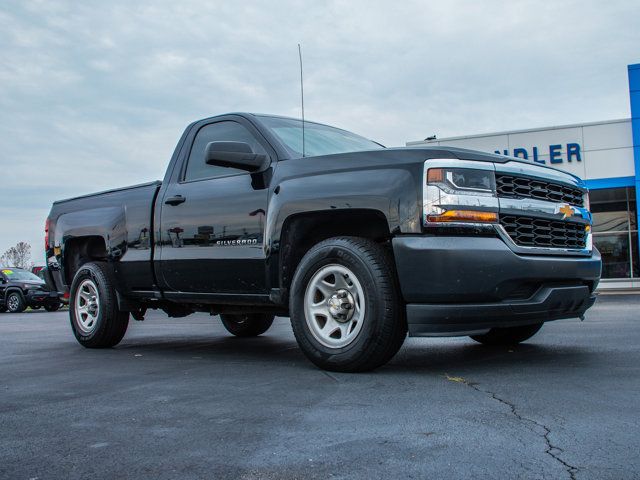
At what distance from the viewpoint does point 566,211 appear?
15.7 feet

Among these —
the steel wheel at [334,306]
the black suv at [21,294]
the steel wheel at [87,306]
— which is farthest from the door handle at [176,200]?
the black suv at [21,294]

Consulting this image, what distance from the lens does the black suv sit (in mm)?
20094

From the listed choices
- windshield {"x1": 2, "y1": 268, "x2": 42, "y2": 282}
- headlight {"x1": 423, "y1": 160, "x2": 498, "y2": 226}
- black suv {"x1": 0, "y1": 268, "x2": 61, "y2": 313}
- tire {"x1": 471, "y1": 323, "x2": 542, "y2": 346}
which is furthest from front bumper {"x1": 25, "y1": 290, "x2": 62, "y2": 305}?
headlight {"x1": 423, "y1": 160, "x2": 498, "y2": 226}

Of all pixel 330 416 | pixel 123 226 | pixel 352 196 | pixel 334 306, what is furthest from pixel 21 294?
pixel 330 416

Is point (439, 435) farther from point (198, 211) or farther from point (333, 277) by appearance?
point (198, 211)

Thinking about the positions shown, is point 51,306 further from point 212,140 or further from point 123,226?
point 212,140

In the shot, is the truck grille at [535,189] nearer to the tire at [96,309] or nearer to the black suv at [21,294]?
the tire at [96,309]

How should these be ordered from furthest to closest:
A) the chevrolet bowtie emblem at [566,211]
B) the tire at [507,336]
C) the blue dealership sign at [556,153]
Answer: the blue dealership sign at [556,153], the tire at [507,336], the chevrolet bowtie emblem at [566,211]

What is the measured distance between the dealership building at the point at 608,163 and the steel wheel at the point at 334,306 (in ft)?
65.6

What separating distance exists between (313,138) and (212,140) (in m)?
0.97

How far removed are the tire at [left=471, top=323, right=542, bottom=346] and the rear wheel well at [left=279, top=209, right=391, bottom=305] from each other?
5.68ft

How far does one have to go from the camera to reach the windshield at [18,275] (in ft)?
68.1

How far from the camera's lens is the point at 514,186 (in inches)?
175

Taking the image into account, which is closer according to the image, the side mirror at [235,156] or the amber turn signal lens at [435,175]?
the amber turn signal lens at [435,175]
